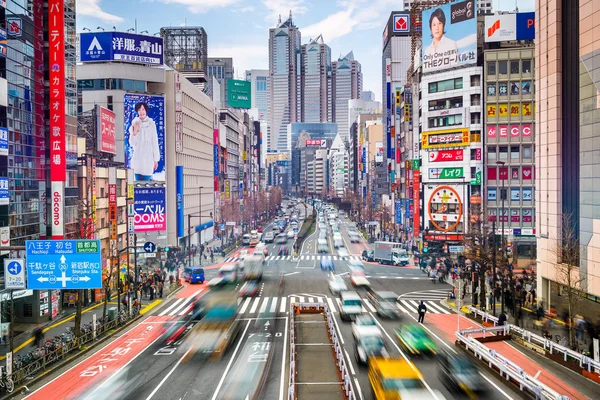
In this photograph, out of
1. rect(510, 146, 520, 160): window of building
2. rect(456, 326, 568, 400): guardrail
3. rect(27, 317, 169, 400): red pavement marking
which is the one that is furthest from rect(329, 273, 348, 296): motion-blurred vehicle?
rect(510, 146, 520, 160): window of building

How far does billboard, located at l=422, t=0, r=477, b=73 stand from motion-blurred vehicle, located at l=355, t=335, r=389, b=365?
51010mm

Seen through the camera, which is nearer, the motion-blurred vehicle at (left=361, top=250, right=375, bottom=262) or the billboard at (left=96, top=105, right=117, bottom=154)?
the billboard at (left=96, top=105, right=117, bottom=154)

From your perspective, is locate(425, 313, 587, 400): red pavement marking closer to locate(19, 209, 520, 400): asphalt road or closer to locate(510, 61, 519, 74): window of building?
locate(19, 209, 520, 400): asphalt road

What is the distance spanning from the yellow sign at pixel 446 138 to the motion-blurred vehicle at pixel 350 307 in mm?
38096

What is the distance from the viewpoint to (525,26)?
62906 mm

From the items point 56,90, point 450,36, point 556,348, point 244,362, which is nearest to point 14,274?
point 244,362

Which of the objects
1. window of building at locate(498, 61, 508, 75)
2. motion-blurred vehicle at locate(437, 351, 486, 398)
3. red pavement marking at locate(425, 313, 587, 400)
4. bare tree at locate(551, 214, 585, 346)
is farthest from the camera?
window of building at locate(498, 61, 508, 75)

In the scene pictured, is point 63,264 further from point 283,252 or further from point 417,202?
point 417,202

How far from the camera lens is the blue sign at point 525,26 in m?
62.8

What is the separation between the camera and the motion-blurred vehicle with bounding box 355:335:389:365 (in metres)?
21.5

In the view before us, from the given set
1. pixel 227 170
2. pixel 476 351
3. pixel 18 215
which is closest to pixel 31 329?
pixel 18 215

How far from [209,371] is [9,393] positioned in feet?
25.5

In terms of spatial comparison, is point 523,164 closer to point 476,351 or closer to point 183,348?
point 476,351

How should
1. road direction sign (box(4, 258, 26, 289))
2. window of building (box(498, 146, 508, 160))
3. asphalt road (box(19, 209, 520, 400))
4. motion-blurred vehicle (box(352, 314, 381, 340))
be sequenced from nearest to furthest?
asphalt road (box(19, 209, 520, 400))
road direction sign (box(4, 258, 26, 289))
motion-blurred vehicle (box(352, 314, 381, 340))
window of building (box(498, 146, 508, 160))
